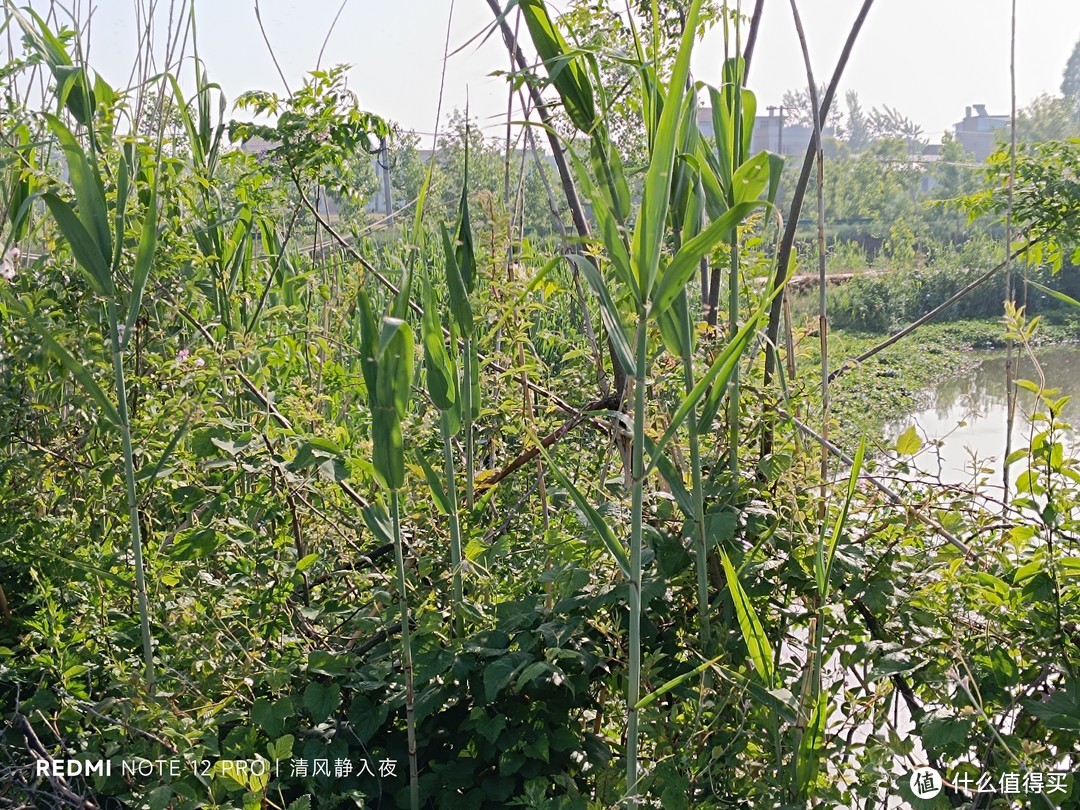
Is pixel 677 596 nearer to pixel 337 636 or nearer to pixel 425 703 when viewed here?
pixel 425 703

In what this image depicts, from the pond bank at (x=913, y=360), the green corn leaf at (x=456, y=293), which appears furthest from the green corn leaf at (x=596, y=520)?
the pond bank at (x=913, y=360)

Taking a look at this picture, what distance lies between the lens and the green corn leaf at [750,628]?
1153mm

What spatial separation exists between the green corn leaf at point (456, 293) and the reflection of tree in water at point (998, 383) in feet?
19.1

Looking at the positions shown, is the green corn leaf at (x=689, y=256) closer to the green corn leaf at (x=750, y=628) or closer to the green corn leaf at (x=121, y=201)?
the green corn leaf at (x=750, y=628)

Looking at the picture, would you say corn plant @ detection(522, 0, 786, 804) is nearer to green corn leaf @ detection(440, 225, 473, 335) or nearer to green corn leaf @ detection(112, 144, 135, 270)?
green corn leaf @ detection(440, 225, 473, 335)

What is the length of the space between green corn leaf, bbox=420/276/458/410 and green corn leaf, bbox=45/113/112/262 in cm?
50

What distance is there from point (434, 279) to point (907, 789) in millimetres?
3883

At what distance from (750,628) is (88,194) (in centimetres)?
113

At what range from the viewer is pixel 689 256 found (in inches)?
42.8

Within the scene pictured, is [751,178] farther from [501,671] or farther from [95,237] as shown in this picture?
[95,237]

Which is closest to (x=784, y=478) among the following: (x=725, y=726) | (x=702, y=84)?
(x=725, y=726)

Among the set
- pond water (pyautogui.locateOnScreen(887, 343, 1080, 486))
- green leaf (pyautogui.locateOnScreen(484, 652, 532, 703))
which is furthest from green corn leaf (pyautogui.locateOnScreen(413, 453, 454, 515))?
pond water (pyautogui.locateOnScreen(887, 343, 1080, 486))

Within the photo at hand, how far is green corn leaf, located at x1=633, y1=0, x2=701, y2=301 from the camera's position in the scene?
3.56 feet

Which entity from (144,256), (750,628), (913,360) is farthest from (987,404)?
(144,256)
